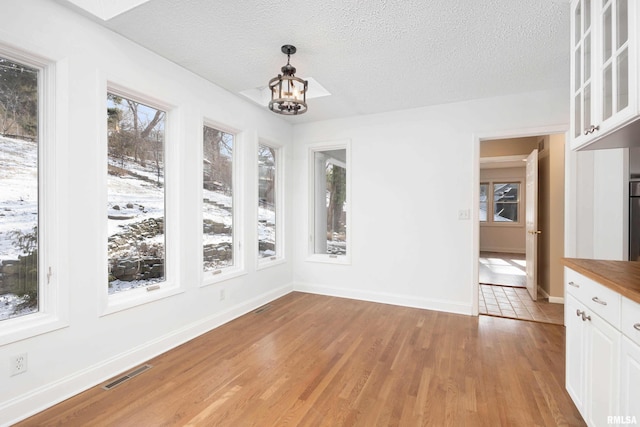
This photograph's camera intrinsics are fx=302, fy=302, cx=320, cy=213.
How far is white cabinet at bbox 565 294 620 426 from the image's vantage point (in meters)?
1.36

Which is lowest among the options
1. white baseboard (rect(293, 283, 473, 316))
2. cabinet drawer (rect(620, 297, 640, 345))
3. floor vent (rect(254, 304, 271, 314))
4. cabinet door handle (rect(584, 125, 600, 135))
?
floor vent (rect(254, 304, 271, 314))

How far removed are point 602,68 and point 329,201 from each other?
3.52 m

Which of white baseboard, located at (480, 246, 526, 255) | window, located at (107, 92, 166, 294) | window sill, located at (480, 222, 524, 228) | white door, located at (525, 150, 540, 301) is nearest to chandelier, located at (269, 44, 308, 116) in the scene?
window, located at (107, 92, 166, 294)

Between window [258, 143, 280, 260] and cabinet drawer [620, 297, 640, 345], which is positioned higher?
window [258, 143, 280, 260]

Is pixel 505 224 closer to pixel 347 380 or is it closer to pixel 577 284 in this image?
pixel 577 284

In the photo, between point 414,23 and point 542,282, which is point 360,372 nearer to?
point 414,23

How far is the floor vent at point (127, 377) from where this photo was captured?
217cm

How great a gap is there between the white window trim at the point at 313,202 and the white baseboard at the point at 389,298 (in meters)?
0.42

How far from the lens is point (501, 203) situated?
9039 millimetres

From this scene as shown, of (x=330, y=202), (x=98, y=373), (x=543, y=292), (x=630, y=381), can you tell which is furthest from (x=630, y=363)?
(x=543, y=292)

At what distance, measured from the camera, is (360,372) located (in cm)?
236

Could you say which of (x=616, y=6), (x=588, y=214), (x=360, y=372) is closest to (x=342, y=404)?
(x=360, y=372)

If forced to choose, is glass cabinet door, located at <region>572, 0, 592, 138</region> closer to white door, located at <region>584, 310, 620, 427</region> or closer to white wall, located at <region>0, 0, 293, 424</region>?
white door, located at <region>584, 310, 620, 427</region>

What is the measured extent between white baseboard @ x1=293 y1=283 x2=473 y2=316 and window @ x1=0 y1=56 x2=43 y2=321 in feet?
10.6
